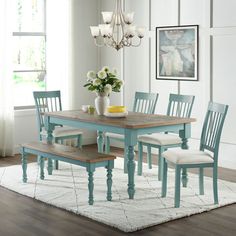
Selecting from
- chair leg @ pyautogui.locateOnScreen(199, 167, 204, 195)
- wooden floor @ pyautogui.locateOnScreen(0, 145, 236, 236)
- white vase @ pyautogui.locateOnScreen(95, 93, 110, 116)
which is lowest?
wooden floor @ pyautogui.locateOnScreen(0, 145, 236, 236)

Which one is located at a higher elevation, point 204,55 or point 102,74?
point 204,55

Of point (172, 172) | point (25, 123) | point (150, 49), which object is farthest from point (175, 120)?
point (25, 123)

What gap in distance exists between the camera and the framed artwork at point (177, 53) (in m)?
6.84

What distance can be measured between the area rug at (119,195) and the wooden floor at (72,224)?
86mm

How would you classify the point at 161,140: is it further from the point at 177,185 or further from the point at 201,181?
the point at 177,185

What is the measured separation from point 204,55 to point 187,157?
221cm

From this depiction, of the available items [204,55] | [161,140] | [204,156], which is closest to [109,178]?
[204,156]

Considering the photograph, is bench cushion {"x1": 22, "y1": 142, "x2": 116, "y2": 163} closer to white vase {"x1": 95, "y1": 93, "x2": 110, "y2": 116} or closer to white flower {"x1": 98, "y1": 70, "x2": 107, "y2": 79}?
white vase {"x1": 95, "y1": 93, "x2": 110, "y2": 116}

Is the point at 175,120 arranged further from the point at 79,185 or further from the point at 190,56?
the point at 190,56

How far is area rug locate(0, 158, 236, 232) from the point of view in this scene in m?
4.59

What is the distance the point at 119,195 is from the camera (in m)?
5.28

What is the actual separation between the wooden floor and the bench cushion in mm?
499

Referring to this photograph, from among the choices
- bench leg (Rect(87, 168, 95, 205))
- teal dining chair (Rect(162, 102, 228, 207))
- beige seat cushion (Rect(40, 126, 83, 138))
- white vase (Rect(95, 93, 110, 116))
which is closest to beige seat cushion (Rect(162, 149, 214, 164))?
teal dining chair (Rect(162, 102, 228, 207))

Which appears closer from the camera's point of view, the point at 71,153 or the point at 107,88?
the point at 71,153
